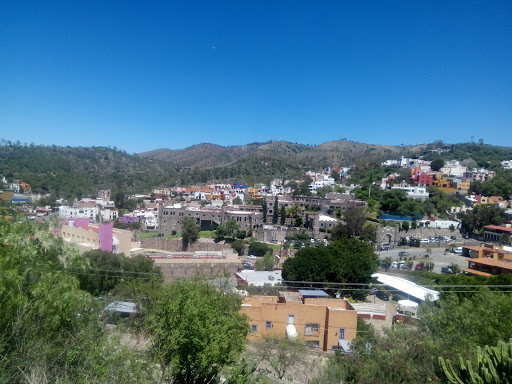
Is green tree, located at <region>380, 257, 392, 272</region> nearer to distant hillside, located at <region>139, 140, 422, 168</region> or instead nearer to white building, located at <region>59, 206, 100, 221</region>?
white building, located at <region>59, 206, 100, 221</region>

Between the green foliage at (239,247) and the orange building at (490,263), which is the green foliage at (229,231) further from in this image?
the orange building at (490,263)

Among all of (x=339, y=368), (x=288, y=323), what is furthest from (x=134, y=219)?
(x=339, y=368)

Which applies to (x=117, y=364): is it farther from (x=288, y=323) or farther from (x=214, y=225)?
(x=214, y=225)

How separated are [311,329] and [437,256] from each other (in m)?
15.7

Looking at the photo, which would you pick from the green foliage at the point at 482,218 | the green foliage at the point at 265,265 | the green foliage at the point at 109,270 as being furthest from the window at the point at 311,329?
the green foliage at the point at 482,218

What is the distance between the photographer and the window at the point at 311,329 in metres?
8.27

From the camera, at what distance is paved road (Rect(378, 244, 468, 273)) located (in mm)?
18803

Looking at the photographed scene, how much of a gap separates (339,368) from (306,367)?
49.2 inches

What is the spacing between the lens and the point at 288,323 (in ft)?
27.1

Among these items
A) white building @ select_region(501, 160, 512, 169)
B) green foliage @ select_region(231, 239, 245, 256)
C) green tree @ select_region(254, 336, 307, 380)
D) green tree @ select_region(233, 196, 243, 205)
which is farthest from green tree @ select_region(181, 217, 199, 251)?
white building @ select_region(501, 160, 512, 169)

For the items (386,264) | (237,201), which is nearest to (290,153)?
(237,201)

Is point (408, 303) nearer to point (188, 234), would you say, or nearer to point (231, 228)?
point (188, 234)

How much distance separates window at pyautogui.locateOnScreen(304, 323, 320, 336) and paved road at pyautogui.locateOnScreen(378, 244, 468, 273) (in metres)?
11.9

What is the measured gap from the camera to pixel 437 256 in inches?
823
